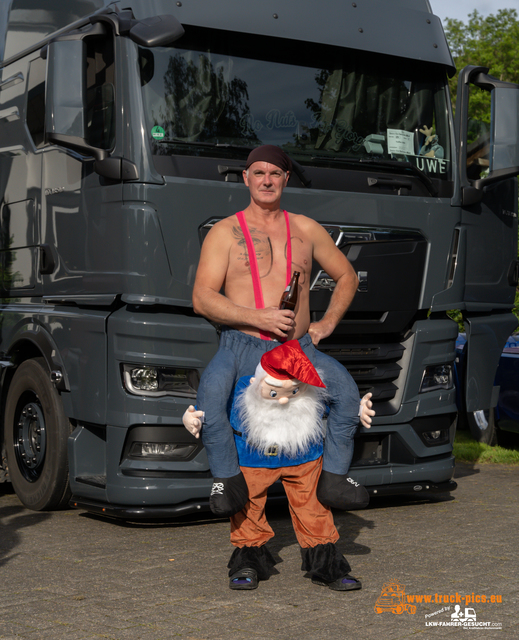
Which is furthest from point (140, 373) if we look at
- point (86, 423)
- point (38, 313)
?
point (38, 313)

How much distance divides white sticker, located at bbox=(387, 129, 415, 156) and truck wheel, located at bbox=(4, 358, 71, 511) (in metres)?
2.88

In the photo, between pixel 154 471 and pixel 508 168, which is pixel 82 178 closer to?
pixel 154 471

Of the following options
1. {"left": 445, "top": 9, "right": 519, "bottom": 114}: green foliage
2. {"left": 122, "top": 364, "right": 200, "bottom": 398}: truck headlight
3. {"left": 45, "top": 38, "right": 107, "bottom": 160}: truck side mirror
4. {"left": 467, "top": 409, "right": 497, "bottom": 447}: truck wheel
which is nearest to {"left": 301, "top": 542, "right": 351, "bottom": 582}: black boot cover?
{"left": 122, "top": 364, "right": 200, "bottom": 398}: truck headlight

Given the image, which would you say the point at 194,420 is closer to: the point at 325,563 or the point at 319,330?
the point at 319,330

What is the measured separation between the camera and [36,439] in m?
6.89

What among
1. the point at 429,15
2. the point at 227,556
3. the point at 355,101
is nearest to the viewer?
the point at 227,556

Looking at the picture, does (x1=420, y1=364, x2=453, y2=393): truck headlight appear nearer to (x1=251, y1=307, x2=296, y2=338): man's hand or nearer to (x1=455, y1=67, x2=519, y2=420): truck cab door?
(x1=455, y1=67, x2=519, y2=420): truck cab door

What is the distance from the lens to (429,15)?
7051 millimetres

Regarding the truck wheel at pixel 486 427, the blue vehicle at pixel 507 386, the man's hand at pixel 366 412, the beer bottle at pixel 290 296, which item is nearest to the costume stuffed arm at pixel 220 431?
the beer bottle at pixel 290 296

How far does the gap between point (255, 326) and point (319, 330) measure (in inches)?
17.3

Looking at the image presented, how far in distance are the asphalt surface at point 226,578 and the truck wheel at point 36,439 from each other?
185 mm

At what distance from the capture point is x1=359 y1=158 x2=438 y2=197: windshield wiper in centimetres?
655


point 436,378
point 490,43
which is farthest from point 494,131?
point 490,43

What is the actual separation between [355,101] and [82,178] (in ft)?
6.41
